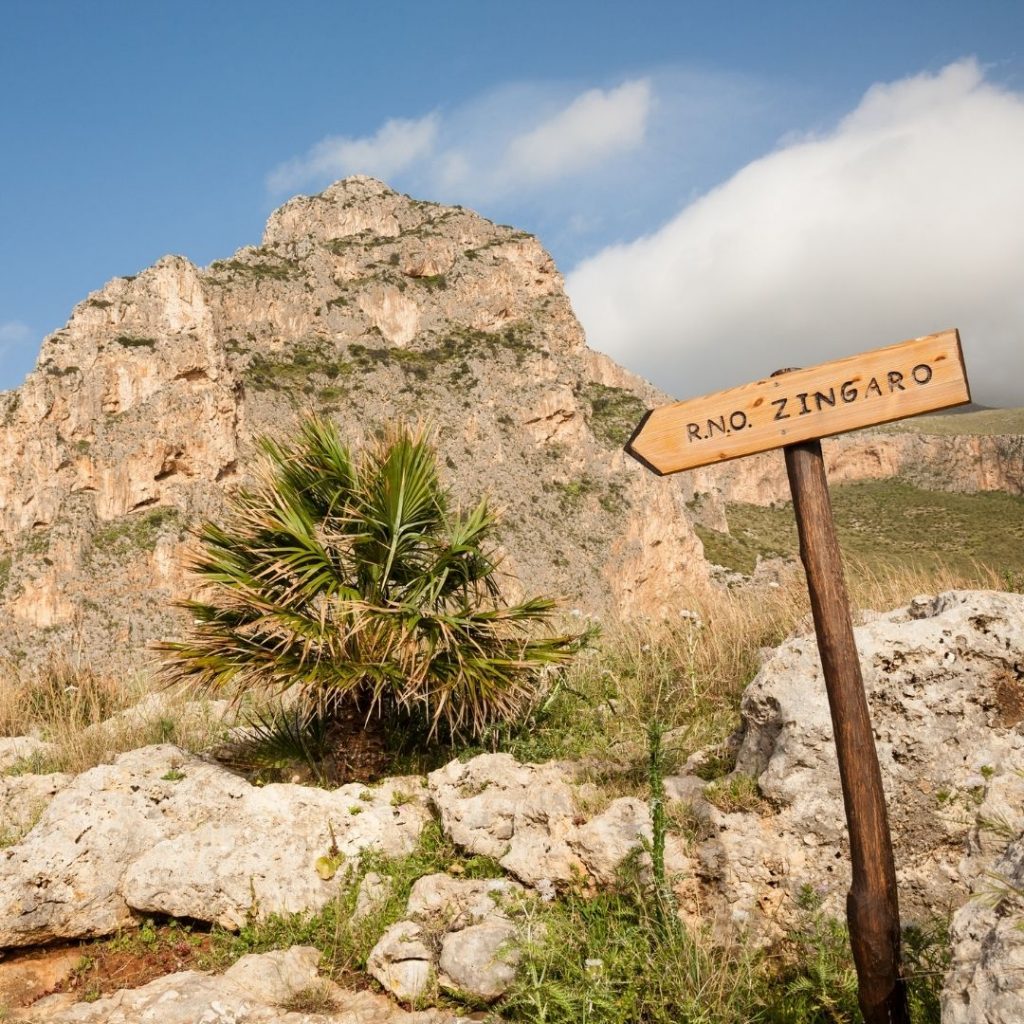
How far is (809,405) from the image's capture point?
2.77 meters

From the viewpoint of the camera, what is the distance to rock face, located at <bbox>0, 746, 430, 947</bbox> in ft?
13.0

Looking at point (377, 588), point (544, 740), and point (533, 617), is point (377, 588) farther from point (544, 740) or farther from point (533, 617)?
point (544, 740)

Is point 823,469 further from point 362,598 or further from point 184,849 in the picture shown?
point 184,849

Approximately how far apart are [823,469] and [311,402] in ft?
99.7

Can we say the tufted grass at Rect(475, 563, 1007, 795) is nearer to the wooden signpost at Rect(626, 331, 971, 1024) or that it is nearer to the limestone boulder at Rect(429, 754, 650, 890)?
the limestone boulder at Rect(429, 754, 650, 890)

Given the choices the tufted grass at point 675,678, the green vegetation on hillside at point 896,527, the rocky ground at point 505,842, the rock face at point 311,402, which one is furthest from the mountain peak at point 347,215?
the rocky ground at point 505,842

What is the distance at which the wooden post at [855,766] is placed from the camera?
→ 2561 millimetres

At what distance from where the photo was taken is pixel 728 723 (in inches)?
189

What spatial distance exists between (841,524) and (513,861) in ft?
200

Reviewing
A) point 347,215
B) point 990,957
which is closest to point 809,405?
point 990,957

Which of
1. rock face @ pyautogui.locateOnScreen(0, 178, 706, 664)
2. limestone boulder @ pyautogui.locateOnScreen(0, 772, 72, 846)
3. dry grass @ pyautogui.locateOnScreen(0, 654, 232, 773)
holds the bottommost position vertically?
limestone boulder @ pyautogui.locateOnScreen(0, 772, 72, 846)

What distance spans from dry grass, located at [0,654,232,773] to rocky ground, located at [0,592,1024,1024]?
1.26m

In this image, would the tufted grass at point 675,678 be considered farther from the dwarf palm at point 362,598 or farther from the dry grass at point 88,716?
the dry grass at point 88,716

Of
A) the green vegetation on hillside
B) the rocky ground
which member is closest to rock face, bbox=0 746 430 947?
the rocky ground
